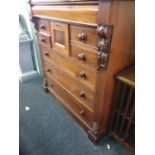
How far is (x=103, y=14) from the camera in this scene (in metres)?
0.78

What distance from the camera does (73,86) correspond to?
1.41m

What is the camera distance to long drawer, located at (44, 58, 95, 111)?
123 cm

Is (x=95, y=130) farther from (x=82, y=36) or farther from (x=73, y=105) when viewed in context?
(x=82, y=36)

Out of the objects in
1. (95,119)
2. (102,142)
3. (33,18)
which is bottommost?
(102,142)

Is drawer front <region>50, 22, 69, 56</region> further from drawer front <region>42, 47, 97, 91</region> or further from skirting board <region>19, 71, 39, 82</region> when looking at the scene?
skirting board <region>19, 71, 39, 82</region>

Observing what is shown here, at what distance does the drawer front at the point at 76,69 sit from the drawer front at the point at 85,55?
0.18 ft

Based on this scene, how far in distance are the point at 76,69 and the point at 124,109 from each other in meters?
0.54

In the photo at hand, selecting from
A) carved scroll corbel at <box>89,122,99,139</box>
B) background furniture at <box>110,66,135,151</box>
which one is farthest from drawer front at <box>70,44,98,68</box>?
carved scroll corbel at <box>89,122,99,139</box>

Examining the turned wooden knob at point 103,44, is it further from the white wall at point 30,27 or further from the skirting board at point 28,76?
the skirting board at point 28,76

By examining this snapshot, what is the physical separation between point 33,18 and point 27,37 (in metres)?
0.71

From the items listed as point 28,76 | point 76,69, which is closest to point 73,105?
point 76,69
